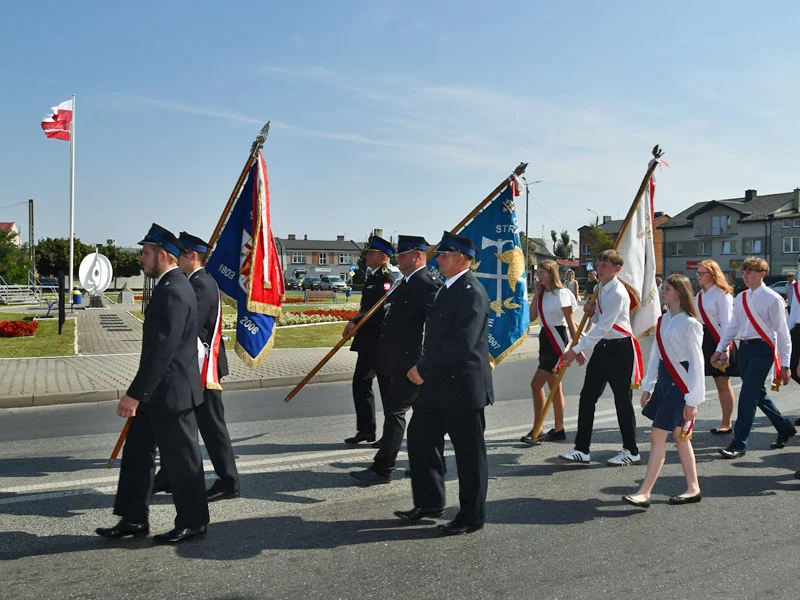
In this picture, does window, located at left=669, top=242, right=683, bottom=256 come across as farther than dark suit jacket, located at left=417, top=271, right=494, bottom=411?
Yes

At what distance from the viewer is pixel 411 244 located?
6.21 metres

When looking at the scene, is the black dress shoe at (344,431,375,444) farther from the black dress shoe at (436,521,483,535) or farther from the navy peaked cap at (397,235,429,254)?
the black dress shoe at (436,521,483,535)

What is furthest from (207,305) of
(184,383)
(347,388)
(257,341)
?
(347,388)

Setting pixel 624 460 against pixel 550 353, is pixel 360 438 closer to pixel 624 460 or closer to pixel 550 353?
pixel 550 353

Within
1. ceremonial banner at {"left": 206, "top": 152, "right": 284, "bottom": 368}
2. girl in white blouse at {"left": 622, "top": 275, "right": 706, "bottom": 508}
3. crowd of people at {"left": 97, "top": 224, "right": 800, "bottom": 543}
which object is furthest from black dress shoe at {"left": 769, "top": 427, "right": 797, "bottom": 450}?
ceremonial banner at {"left": 206, "top": 152, "right": 284, "bottom": 368}

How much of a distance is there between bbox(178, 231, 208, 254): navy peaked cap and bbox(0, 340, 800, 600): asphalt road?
6.11 feet

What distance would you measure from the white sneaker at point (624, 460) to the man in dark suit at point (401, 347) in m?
1.94

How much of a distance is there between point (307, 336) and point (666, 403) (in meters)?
14.9

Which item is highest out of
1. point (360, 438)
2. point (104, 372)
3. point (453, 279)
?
point (453, 279)

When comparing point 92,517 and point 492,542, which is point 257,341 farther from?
point 492,542

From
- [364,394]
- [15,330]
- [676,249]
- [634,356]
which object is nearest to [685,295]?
[634,356]

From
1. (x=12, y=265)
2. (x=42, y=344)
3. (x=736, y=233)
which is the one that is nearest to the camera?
(x=42, y=344)

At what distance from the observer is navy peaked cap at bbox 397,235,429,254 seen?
20.3 feet

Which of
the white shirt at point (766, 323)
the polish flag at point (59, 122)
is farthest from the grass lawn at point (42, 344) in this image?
the polish flag at point (59, 122)
